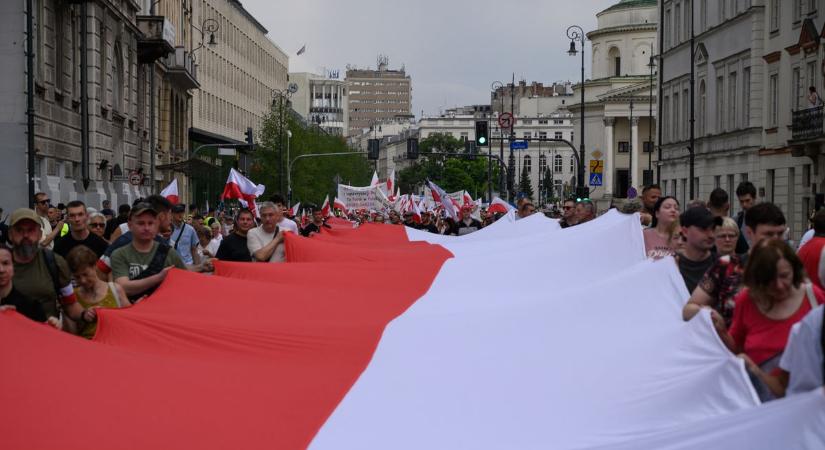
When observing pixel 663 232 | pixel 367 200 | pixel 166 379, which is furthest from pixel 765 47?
pixel 166 379

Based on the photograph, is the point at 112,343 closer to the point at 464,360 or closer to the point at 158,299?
the point at 158,299

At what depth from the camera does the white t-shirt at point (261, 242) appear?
605 inches

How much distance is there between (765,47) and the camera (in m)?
54.5

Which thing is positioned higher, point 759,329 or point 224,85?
point 224,85

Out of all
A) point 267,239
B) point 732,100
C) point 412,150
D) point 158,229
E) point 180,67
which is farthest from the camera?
point 180,67

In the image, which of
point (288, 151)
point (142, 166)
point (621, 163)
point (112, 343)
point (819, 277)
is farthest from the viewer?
point (621, 163)

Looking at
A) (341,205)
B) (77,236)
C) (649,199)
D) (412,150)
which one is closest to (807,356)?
(649,199)

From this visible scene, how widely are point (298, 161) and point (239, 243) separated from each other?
8937 centimetres

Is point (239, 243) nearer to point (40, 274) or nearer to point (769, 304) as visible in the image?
point (40, 274)

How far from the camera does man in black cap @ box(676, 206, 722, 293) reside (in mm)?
9172

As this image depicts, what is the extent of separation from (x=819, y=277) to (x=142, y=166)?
1743 inches

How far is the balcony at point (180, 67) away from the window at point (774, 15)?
25.0m

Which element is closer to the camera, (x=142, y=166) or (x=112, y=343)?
(x=112, y=343)

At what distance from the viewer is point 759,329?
22.7 ft
